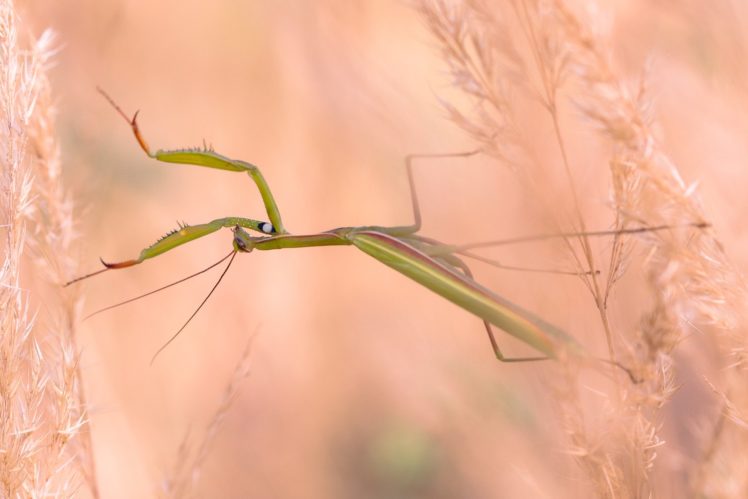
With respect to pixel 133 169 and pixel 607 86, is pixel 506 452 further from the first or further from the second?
pixel 133 169

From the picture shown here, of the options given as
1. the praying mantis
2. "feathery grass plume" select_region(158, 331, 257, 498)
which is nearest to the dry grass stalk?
the praying mantis

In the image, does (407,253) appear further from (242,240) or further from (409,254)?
(242,240)

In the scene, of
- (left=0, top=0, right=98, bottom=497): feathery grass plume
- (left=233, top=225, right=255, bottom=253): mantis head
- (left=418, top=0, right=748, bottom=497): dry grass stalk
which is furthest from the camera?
(left=233, top=225, right=255, bottom=253): mantis head

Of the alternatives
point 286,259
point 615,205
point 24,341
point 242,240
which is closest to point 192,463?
point 24,341

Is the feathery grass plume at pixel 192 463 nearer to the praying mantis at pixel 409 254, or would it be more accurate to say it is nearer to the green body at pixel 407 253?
the praying mantis at pixel 409 254

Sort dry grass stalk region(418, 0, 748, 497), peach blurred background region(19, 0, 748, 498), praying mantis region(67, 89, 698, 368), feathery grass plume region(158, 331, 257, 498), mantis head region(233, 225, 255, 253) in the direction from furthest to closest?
peach blurred background region(19, 0, 748, 498) < mantis head region(233, 225, 255, 253) < feathery grass plume region(158, 331, 257, 498) < praying mantis region(67, 89, 698, 368) < dry grass stalk region(418, 0, 748, 497)

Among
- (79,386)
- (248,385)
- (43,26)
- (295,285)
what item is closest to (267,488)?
(248,385)

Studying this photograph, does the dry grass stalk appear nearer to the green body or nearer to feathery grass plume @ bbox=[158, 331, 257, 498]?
the green body
